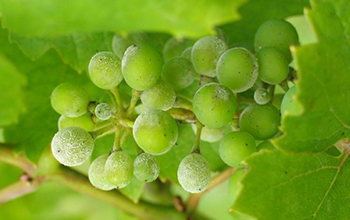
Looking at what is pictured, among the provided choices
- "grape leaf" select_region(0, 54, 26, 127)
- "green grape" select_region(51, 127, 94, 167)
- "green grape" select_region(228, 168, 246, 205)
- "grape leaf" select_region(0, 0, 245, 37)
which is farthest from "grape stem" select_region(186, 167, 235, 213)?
"grape leaf" select_region(0, 0, 245, 37)

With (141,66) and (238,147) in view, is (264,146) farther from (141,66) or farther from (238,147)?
(141,66)

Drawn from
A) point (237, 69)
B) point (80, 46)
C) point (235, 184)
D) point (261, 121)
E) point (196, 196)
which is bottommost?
point (196, 196)

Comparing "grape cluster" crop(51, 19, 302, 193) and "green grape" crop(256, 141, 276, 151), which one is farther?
"green grape" crop(256, 141, 276, 151)

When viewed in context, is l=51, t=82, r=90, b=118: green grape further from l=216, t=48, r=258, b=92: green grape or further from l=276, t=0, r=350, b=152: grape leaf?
l=276, t=0, r=350, b=152: grape leaf

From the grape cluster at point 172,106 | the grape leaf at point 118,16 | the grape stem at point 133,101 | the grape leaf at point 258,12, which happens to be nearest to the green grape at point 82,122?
the grape cluster at point 172,106

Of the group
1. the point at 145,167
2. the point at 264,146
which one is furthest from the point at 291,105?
the point at 145,167

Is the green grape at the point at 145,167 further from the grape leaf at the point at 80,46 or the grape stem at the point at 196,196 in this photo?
the grape stem at the point at 196,196

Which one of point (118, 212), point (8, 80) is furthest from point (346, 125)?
point (118, 212)
